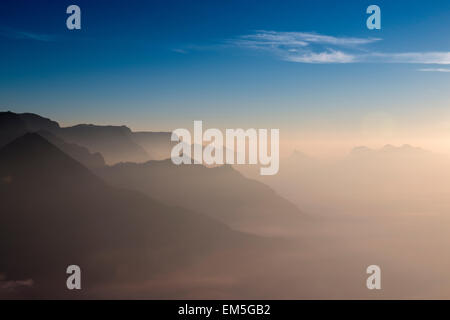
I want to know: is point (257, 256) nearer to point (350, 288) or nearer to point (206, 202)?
point (350, 288)

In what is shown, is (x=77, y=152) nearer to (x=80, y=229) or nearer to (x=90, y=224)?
(x=90, y=224)

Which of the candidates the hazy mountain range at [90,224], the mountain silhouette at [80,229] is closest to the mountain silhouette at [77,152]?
the hazy mountain range at [90,224]

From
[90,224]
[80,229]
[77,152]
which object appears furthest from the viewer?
[77,152]

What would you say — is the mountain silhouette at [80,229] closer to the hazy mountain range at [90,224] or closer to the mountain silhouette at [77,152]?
the hazy mountain range at [90,224]

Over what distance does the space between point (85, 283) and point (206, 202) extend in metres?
89.4

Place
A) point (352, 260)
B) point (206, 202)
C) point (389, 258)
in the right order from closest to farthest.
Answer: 1. point (352, 260)
2. point (389, 258)
3. point (206, 202)

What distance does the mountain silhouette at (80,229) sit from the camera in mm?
108938

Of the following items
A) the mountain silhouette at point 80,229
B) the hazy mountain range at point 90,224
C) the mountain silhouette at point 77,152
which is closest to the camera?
the hazy mountain range at point 90,224

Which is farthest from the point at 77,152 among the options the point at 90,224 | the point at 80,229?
the point at 80,229

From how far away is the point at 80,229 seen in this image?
132m

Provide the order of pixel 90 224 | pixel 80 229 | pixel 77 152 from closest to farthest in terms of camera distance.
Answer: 1. pixel 80 229
2. pixel 90 224
3. pixel 77 152
